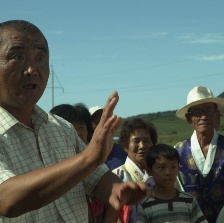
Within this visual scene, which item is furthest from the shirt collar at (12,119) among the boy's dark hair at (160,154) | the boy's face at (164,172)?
the boy's dark hair at (160,154)

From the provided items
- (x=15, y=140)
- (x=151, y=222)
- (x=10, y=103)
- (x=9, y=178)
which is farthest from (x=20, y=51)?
(x=151, y=222)

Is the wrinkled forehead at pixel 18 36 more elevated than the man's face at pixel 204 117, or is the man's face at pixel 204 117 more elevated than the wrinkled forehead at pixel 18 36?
the wrinkled forehead at pixel 18 36

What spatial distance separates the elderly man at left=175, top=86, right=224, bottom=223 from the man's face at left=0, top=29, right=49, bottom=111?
124 inches

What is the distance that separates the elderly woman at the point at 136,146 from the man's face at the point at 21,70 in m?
2.74

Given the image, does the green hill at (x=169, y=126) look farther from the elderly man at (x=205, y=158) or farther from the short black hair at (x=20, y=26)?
the short black hair at (x=20, y=26)

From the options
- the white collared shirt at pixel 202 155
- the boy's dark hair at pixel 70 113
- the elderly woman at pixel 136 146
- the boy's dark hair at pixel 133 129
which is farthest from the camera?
the boy's dark hair at pixel 133 129

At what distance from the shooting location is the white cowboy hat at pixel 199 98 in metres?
5.75

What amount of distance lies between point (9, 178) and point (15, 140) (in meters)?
0.33

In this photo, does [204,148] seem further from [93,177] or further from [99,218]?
[93,177]

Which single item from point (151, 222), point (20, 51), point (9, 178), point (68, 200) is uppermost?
point (20, 51)

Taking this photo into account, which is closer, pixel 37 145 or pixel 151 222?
pixel 37 145

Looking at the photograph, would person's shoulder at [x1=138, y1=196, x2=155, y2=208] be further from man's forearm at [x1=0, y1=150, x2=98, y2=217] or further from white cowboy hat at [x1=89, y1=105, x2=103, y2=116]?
man's forearm at [x1=0, y1=150, x2=98, y2=217]

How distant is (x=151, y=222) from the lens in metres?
4.68

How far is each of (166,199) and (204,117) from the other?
3.89 feet
